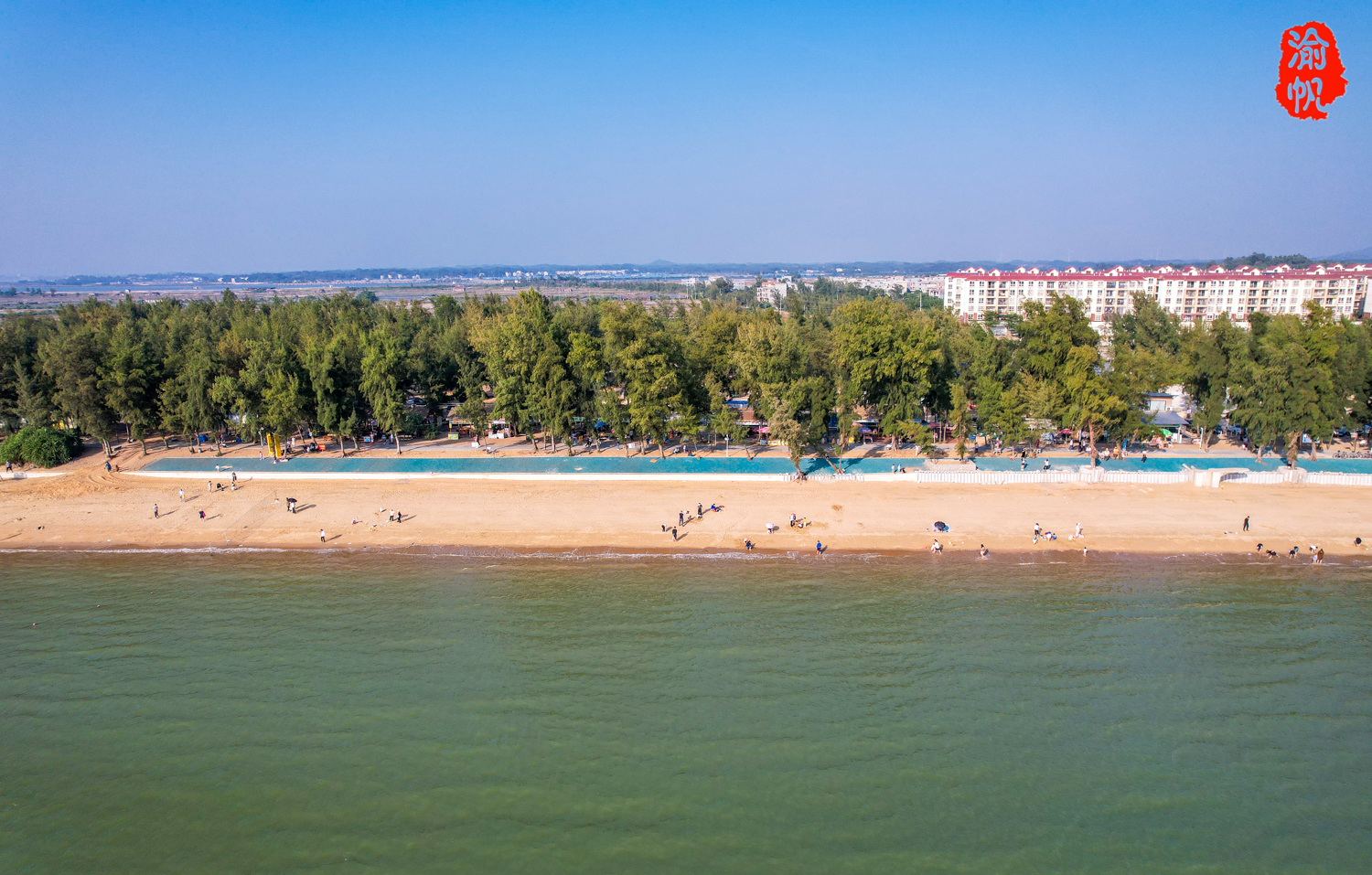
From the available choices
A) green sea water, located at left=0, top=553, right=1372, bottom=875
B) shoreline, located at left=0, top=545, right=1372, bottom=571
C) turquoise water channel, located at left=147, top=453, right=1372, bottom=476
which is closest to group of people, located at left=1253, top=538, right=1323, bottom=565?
shoreline, located at left=0, top=545, right=1372, bottom=571

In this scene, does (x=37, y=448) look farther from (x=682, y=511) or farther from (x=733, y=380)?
(x=733, y=380)

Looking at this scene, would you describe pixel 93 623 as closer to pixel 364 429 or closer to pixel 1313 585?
pixel 364 429

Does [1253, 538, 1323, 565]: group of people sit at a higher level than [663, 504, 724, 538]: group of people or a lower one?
lower

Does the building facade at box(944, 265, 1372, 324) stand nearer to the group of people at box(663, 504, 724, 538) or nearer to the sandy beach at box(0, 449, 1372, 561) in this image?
the sandy beach at box(0, 449, 1372, 561)

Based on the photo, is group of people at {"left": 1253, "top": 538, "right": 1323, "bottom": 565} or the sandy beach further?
the sandy beach

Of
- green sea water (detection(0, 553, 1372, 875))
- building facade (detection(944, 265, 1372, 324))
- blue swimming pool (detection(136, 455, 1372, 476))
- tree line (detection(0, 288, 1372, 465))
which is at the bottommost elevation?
green sea water (detection(0, 553, 1372, 875))

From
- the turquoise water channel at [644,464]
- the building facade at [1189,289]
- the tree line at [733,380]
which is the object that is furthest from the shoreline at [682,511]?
the building facade at [1189,289]

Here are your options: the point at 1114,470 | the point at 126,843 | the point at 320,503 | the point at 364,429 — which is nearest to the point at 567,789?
the point at 126,843
